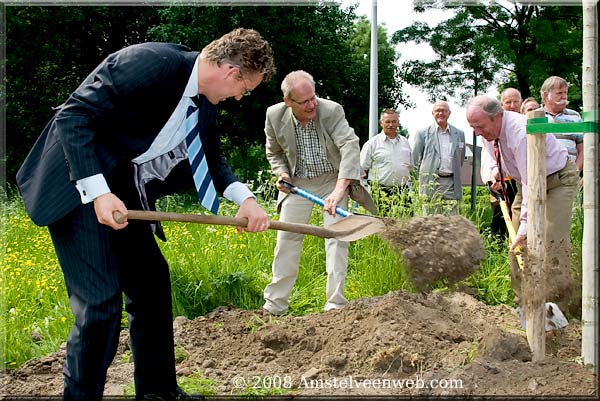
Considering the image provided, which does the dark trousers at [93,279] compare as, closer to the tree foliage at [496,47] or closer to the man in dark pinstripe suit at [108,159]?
the man in dark pinstripe suit at [108,159]

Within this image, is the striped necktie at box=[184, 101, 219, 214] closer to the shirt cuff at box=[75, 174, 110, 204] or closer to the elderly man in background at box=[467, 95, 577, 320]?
the shirt cuff at box=[75, 174, 110, 204]

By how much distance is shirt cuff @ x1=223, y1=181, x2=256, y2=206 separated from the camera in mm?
3744

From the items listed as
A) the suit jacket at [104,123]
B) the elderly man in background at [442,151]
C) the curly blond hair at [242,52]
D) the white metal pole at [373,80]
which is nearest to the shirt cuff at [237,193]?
the suit jacket at [104,123]

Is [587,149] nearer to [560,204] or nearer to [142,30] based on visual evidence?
[560,204]

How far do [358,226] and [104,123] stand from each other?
2.02 meters

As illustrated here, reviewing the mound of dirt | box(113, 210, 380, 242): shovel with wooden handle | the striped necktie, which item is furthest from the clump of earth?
the striped necktie

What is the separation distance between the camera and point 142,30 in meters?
21.4

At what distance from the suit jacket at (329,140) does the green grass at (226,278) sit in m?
0.71

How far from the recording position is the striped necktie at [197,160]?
351 cm

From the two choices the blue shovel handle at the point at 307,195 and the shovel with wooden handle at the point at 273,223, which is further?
the blue shovel handle at the point at 307,195

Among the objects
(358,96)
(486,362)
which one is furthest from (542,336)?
(358,96)

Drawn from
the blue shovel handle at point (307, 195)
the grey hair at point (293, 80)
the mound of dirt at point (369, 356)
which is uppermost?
the grey hair at point (293, 80)

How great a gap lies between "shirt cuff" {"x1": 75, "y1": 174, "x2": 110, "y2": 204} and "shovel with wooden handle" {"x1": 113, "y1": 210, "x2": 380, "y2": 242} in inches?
Answer: 4.6

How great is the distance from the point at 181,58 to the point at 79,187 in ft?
2.51
